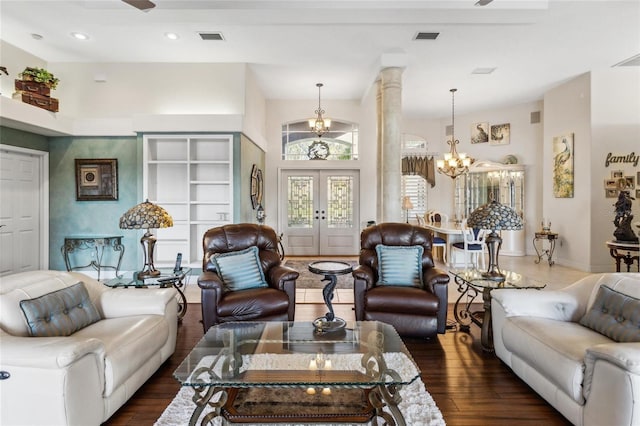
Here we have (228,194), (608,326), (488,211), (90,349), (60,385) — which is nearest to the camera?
(60,385)

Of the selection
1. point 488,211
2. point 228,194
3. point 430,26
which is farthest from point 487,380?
point 228,194

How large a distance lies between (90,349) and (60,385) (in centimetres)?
20

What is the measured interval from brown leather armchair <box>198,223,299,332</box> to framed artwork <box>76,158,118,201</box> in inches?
118

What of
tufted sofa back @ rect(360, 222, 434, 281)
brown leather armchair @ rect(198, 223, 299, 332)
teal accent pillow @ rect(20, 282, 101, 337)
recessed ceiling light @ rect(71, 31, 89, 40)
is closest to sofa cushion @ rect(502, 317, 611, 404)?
tufted sofa back @ rect(360, 222, 434, 281)

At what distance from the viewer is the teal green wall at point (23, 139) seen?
5.00 metres

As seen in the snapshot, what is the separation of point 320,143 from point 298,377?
23.1 feet

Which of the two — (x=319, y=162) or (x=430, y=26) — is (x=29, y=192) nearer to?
(x=319, y=162)

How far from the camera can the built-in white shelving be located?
5.72 meters

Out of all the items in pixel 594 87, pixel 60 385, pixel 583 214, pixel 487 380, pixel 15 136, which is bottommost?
pixel 487 380

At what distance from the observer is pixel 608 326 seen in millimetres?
2240

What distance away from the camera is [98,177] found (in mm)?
5734

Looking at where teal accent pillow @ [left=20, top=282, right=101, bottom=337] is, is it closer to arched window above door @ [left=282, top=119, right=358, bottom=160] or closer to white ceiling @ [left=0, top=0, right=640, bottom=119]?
white ceiling @ [left=0, top=0, right=640, bottom=119]

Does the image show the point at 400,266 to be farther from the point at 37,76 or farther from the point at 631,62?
the point at 631,62

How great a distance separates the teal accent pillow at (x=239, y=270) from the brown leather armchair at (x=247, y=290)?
0.24 feet
